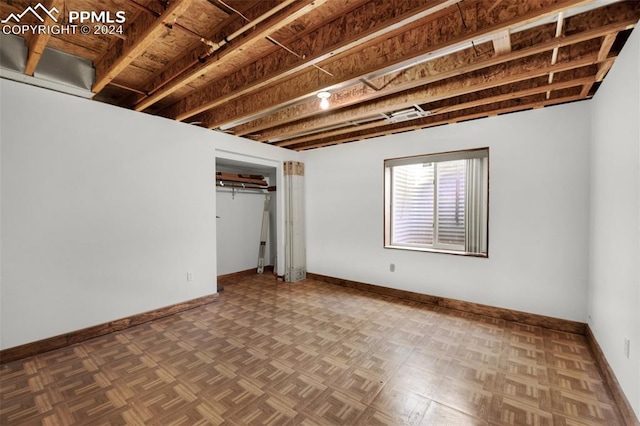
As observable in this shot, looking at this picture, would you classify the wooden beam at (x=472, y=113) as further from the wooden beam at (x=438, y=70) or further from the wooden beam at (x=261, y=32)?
the wooden beam at (x=261, y=32)

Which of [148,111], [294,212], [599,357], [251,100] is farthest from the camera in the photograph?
[294,212]

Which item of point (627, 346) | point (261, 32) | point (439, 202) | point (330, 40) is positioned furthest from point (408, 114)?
point (627, 346)

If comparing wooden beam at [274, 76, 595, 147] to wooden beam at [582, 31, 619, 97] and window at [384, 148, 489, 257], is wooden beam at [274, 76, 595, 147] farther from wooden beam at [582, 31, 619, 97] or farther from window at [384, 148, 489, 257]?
window at [384, 148, 489, 257]

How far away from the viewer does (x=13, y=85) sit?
242 centimetres

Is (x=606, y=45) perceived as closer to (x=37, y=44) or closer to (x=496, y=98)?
(x=496, y=98)

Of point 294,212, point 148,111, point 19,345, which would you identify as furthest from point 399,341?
→ point 148,111

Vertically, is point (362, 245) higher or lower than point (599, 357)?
higher

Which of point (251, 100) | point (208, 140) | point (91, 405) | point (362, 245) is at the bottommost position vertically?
point (91, 405)

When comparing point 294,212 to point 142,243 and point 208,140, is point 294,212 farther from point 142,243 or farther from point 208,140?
point 142,243

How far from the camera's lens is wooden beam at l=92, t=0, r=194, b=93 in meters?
1.65

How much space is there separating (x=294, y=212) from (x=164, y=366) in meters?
3.15

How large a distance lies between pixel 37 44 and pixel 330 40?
7.23ft

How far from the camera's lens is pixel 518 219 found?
10.5 ft

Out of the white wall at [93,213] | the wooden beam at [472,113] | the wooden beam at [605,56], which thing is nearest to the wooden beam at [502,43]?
the wooden beam at [605,56]
